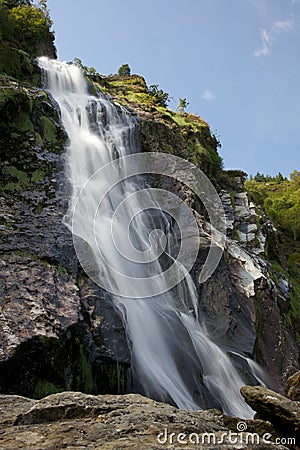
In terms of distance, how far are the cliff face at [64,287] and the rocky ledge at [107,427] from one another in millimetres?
1981

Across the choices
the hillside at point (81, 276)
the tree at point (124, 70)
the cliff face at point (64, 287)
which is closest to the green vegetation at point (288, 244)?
the hillside at point (81, 276)

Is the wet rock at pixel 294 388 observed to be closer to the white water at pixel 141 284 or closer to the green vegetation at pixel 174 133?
the white water at pixel 141 284

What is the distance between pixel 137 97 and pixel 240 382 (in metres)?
22.1

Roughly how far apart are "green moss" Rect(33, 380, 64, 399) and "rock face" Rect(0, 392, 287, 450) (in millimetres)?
1697

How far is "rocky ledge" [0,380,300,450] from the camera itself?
120 inches

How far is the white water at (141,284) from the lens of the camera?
8.23 metres

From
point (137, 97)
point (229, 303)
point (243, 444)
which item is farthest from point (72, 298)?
point (137, 97)

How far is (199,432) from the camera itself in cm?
348

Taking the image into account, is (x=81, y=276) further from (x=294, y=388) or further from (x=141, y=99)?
(x=141, y=99)

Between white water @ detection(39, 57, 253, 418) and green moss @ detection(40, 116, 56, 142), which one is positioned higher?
green moss @ detection(40, 116, 56, 142)

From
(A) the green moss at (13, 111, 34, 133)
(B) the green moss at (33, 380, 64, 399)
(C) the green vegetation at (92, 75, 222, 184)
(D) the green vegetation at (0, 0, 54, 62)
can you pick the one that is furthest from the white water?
(D) the green vegetation at (0, 0, 54, 62)

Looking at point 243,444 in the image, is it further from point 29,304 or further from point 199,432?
point 29,304

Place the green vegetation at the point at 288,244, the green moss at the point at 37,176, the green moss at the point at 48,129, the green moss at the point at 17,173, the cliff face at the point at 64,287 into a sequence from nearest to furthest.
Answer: the cliff face at the point at 64,287 → the green moss at the point at 17,173 → the green moss at the point at 37,176 → the green moss at the point at 48,129 → the green vegetation at the point at 288,244

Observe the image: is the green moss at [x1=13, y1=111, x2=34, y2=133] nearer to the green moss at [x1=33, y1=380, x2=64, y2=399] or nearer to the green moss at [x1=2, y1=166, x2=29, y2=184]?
the green moss at [x1=2, y1=166, x2=29, y2=184]
